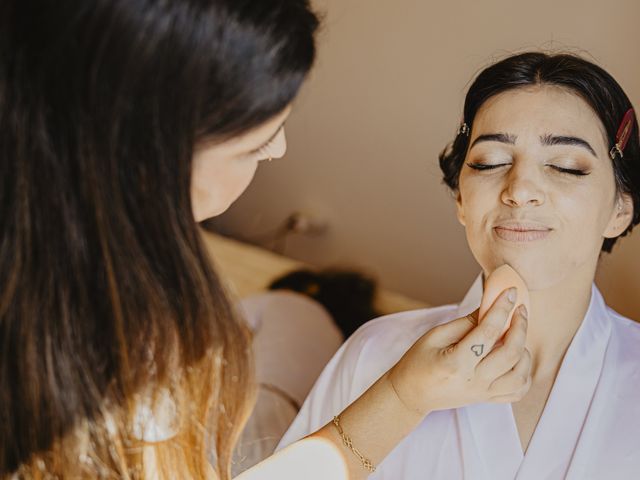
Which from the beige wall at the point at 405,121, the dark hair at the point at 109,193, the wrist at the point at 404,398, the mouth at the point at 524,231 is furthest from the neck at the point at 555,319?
the dark hair at the point at 109,193

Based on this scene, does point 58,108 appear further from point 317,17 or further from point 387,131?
point 387,131

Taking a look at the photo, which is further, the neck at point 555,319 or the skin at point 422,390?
the neck at point 555,319

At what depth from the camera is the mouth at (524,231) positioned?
120 cm

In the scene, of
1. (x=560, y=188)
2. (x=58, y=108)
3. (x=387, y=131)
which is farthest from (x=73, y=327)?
(x=387, y=131)

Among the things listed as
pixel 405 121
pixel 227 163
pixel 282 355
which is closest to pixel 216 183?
pixel 227 163

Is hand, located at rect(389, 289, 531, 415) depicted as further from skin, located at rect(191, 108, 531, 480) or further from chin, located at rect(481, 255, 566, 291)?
chin, located at rect(481, 255, 566, 291)

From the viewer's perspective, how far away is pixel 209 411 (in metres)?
0.93

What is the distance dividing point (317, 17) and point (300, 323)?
1.40 meters

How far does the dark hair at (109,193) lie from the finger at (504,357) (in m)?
0.34

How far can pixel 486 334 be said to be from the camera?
1.00 meters

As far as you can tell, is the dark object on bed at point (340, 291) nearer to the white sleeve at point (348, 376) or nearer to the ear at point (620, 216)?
the white sleeve at point (348, 376)

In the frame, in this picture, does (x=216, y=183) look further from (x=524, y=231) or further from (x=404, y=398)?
(x=524, y=231)

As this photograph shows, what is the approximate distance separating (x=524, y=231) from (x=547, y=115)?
19cm

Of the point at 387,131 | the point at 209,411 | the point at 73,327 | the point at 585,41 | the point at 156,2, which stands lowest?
the point at 209,411
